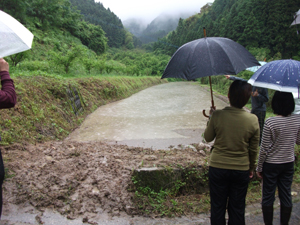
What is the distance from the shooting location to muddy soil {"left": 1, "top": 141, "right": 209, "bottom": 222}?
315 cm

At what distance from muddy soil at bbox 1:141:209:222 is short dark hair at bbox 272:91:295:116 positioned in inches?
68.8

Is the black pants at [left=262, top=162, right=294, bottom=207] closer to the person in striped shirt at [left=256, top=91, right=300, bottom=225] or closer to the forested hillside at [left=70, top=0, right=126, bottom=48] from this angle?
the person in striped shirt at [left=256, top=91, right=300, bottom=225]

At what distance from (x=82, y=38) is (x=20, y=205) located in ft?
112

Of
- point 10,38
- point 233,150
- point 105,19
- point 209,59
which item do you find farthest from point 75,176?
point 105,19

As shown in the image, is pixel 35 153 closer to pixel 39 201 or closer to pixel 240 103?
pixel 39 201

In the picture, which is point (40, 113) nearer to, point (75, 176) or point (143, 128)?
point (75, 176)

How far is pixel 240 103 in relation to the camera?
2.25 meters

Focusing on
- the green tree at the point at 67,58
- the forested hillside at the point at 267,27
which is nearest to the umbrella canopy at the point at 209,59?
the green tree at the point at 67,58

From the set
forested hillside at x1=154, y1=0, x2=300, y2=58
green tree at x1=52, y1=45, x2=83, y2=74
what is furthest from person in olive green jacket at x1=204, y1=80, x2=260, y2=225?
forested hillside at x1=154, y1=0, x2=300, y2=58

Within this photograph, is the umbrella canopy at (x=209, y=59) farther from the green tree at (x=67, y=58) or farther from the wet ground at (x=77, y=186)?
the green tree at (x=67, y=58)

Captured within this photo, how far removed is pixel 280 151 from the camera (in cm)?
249

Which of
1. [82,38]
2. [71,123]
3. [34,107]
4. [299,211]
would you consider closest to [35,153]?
[34,107]

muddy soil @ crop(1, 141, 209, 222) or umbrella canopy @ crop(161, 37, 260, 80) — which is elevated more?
umbrella canopy @ crop(161, 37, 260, 80)

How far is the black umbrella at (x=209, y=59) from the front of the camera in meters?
2.44
